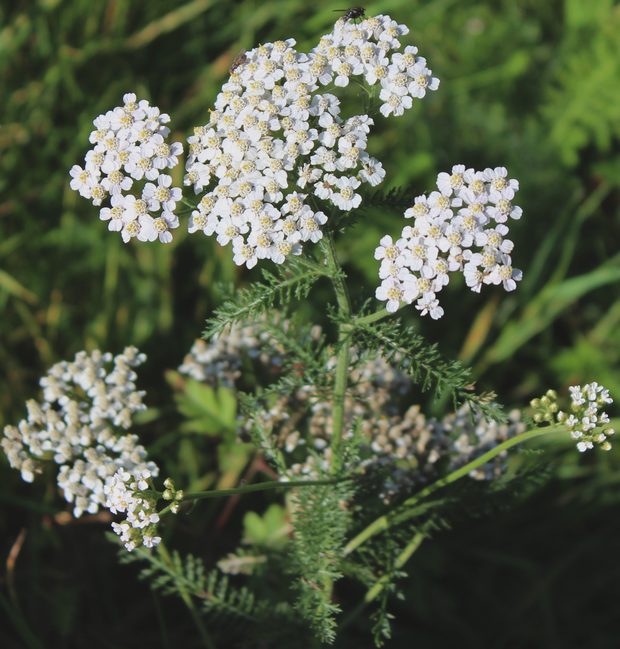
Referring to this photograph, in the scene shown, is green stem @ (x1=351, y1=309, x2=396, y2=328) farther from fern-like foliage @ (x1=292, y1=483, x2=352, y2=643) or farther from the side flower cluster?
fern-like foliage @ (x1=292, y1=483, x2=352, y2=643)

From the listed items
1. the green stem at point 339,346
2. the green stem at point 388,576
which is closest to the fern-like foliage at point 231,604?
the green stem at point 388,576

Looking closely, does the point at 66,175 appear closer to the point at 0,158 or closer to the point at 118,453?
the point at 0,158

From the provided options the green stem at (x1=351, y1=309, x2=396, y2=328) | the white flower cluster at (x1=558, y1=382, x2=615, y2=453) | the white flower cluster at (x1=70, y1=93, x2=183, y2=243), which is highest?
the white flower cluster at (x1=70, y1=93, x2=183, y2=243)

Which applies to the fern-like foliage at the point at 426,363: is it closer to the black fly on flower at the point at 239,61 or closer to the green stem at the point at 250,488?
the green stem at the point at 250,488

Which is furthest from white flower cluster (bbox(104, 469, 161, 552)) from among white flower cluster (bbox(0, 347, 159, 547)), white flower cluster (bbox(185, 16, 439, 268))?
white flower cluster (bbox(185, 16, 439, 268))

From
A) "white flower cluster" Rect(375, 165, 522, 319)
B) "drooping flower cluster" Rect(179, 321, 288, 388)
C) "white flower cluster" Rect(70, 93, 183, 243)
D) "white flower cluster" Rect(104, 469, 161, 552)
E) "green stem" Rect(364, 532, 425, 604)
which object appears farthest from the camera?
"drooping flower cluster" Rect(179, 321, 288, 388)
